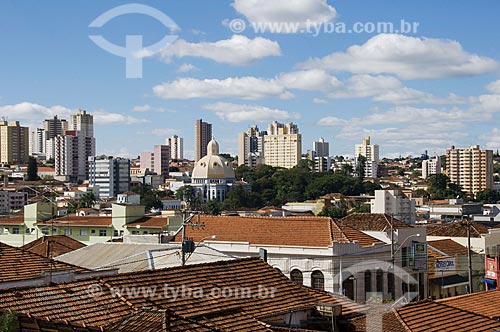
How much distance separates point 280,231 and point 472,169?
13776 centimetres

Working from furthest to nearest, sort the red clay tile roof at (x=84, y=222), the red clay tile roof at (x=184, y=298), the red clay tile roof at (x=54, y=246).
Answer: the red clay tile roof at (x=84, y=222) → the red clay tile roof at (x=54, y=246) → the red clay tile roof at (x=184, y=298)

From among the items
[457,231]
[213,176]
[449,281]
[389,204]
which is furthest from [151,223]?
[213,176]

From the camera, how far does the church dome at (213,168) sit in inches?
5468

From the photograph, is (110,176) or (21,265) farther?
(110,176)

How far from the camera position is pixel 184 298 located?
14.9 meters

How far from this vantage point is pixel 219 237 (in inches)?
1318

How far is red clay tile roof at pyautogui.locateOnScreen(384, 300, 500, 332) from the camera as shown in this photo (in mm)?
15141

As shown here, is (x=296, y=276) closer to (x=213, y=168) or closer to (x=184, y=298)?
(x=184, y=298)

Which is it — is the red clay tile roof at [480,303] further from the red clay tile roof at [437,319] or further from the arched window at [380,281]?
the arched window at [380,281]

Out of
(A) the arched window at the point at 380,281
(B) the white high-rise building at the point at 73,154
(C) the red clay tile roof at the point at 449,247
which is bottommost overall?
(A) the arched window at the point at 380,281

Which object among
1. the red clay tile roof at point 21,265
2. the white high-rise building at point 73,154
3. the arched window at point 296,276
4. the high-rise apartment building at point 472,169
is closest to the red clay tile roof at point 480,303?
the red clay tile roof at point 21,265

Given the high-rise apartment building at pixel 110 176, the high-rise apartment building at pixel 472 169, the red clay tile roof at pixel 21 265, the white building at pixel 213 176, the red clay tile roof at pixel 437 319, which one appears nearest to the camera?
the red clay tile roof at pixel 437 319

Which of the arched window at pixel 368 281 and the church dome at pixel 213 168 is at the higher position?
the church dome at pixel 213 168

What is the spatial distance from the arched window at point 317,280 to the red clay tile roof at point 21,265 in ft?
42.7
